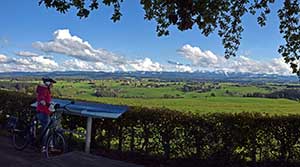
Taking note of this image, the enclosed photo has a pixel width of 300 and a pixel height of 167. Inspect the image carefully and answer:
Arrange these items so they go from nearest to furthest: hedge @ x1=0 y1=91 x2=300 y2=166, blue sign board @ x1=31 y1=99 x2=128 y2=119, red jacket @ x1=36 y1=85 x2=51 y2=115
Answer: hedge @ x1=0 y1=91 x2=300 y2=166, blue sign board @ x1=31 y1=99 x2=128 y2=119, red jacket @ x1=36 y1=85 x2=51 y2=115

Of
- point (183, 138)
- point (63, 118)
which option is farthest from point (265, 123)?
point (63, 118)

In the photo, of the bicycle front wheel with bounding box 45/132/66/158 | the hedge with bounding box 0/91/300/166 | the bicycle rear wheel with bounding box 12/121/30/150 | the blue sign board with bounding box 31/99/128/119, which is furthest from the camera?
the bicycle rear wheel with bounding box 12/121/30/150

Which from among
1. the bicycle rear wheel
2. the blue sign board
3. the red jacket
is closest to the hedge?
the blue sign board

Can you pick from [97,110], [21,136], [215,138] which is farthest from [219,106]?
[215,138]

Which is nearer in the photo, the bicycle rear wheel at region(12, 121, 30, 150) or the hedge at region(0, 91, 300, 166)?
the hedge at region(0, 91, 300, 166)

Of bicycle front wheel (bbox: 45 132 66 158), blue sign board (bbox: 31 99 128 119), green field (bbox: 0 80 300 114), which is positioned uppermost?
blue sign board (bbox: 31 99 128 119)

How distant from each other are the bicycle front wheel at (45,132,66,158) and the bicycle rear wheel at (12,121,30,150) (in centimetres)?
101

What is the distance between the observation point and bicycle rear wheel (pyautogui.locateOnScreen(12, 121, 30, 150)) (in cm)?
959

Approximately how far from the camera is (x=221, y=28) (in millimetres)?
10242

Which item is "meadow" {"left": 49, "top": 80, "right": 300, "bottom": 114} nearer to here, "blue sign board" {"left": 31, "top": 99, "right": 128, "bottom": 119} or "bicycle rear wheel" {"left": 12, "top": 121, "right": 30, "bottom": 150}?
"blue sign board" {"left": 31, "top": 99, "right": 128, "bottom": 119}

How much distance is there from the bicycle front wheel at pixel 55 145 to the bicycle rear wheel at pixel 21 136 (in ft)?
3.32

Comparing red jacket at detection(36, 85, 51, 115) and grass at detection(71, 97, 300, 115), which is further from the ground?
red jacket at detection(36, 85, 51, 115)

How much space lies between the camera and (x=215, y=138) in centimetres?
798

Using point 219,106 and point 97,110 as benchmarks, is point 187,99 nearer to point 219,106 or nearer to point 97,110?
point 219,106
